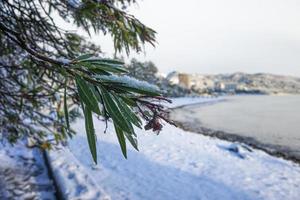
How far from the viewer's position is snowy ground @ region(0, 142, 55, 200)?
14.1ft

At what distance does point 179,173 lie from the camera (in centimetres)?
764

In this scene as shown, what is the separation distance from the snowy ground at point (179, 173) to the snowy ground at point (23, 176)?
1.47 ft

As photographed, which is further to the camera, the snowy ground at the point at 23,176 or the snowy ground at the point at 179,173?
the snowy ground at the point at 179,173

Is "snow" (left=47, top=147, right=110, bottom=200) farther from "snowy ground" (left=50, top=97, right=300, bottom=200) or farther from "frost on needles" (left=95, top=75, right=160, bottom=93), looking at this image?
"frost on needles" (left=95, top=75, right=160, bottom=93)

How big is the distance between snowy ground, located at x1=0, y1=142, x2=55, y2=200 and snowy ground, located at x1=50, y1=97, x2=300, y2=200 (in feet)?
1.47

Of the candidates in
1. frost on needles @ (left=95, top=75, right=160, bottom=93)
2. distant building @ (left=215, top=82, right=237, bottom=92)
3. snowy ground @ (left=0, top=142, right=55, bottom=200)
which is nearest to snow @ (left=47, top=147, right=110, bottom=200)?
snowy ground @ (left=0, top=142, right=55, bottom=200)

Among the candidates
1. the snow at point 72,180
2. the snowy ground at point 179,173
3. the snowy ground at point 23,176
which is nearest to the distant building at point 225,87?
the snowy ground at point 179,173

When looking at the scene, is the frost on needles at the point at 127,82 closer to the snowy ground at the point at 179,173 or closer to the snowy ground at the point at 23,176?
the snowy ground at the point at 179,173

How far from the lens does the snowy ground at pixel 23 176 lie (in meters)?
4.30

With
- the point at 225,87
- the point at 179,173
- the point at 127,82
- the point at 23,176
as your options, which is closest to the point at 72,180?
the point at 23,176

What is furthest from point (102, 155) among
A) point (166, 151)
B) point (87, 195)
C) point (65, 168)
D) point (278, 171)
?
point (278, 171)

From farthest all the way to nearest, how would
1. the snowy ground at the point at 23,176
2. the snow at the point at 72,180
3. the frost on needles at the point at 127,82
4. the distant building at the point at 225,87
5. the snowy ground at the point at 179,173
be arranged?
the distant building at the point at 225,87 → the snowy ground at the point at 179,173 → the snowy ground at the point at 23,176 → the snow at the point at 72,180 → the frost on needles at the point at 127,82

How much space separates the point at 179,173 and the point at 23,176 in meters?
4.01

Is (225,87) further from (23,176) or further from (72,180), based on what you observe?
(72,180)
